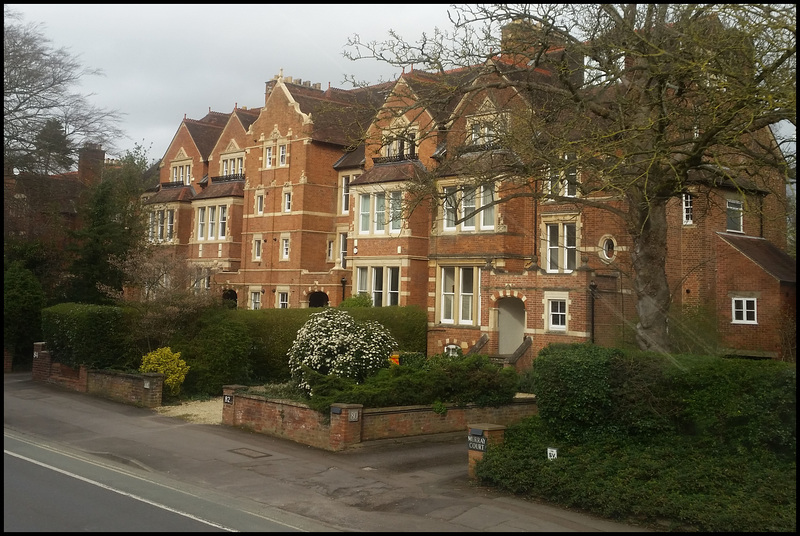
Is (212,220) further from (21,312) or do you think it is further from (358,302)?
(21,312)

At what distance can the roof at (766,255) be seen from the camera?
25.1 metres

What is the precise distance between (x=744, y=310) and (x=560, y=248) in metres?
6.85

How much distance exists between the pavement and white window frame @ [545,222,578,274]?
A: 12488mm

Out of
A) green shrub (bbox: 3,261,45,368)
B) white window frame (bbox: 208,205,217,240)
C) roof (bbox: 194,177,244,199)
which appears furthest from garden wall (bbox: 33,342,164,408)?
white window frame (bbox: 208,205,217,240)

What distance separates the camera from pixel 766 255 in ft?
86.6

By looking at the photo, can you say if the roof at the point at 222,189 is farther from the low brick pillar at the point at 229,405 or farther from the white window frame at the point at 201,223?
the low brick pillar at the point at 229,405

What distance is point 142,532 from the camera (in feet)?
30.7

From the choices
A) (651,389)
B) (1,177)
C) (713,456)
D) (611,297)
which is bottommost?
(713,456)

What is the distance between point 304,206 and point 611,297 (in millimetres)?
17274

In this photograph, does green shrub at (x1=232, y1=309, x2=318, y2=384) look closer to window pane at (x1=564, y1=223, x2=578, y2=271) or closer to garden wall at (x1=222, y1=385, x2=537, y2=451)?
garden wall at (x1=222, y1=385, x2=537, y2=451)

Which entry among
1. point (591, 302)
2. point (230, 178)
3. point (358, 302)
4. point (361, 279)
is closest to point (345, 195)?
point (361, 279)

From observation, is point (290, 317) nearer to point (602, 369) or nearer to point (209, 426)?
point (209, 426)

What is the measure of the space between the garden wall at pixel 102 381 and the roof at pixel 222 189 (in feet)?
57.7

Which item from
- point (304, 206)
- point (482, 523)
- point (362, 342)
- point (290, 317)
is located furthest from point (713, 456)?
point (304, 206)
